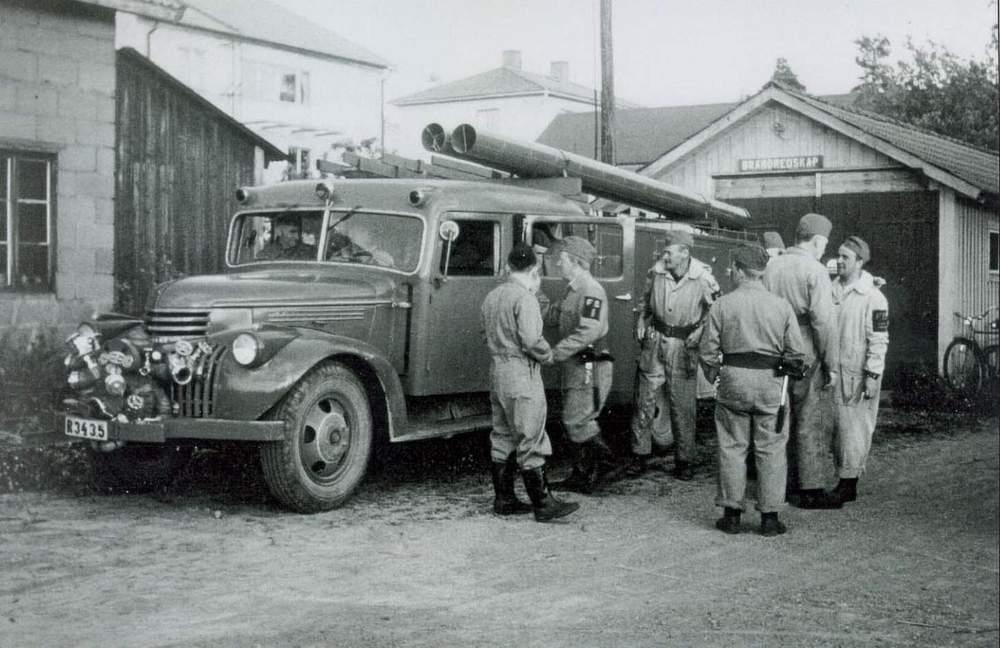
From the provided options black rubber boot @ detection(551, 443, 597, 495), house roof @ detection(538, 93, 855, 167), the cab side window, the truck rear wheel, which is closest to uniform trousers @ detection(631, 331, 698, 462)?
black rubber boot @ detection(551, 443, 597, 495)

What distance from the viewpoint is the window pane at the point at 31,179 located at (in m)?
10.7

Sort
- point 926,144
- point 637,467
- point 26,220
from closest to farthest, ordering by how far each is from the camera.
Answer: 1. point 637,467
2. point 26,220
3. point 926,144

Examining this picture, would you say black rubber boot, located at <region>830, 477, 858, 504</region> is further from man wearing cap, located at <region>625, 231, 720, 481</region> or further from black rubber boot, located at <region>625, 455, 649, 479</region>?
black rubber boot, located at <region>625, 455, 649, 479</region>

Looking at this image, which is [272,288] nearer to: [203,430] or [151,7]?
[203,430]

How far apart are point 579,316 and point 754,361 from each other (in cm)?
141

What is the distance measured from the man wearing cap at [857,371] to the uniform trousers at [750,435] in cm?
101

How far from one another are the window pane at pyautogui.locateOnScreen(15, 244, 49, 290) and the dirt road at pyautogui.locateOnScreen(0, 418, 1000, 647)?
3.24m

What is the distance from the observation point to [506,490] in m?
7.50

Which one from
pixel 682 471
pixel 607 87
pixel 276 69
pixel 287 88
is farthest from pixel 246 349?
pixel 287 88

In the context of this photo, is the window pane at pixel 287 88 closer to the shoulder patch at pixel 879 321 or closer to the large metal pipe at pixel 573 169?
the large metal pipe at pixel 573 169

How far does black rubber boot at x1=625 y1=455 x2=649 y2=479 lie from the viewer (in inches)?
359

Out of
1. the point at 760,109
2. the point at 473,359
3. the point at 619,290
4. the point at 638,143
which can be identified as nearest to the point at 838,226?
the point at 760,109

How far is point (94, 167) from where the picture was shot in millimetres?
11258

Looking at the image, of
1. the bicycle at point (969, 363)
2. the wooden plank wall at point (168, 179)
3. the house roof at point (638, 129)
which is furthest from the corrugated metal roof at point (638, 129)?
the wooden plank wall at point (168, 179)
